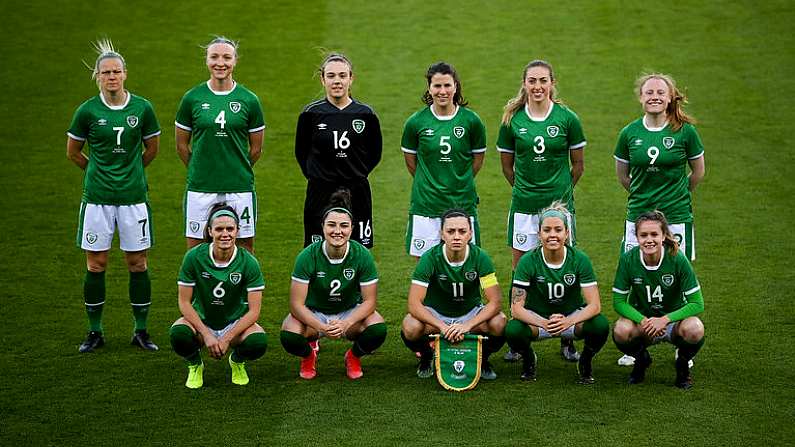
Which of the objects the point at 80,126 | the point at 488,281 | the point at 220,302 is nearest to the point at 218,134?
the point at 80,126

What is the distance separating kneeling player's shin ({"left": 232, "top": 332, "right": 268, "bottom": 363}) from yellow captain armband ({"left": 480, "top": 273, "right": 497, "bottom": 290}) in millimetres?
1409

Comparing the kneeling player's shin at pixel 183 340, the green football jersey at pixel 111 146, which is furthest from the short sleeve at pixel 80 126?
the kneeling player's shin at pixel 183 340

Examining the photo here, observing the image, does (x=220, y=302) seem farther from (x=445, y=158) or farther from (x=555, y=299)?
(x=555, y=299)

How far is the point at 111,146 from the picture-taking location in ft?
26.3

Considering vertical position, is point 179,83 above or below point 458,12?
below

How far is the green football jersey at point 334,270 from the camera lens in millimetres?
7578

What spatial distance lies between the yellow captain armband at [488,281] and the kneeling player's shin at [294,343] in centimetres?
118

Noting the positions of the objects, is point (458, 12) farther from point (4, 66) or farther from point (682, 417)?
point (682, 417)

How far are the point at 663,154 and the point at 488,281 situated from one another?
1.43 m

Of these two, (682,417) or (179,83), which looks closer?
(682,417)

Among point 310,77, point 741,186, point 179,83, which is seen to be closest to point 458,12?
point 310,77

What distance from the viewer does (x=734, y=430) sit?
6.70 m

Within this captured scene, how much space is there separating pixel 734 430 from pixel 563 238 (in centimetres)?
156

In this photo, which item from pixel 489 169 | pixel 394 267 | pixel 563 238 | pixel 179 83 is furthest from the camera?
pixel 179 83
